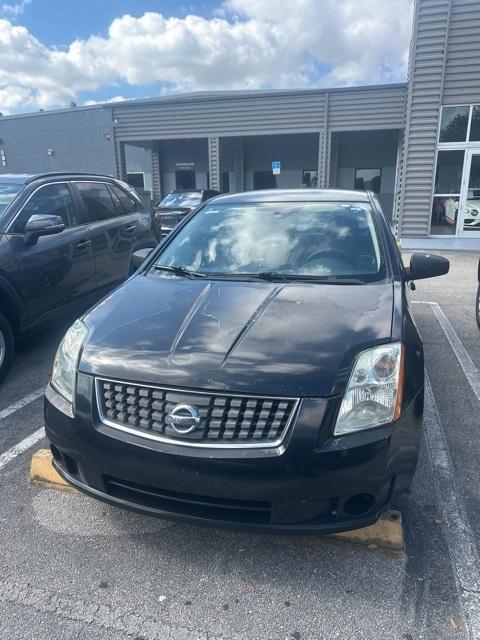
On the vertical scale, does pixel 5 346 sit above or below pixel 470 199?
below

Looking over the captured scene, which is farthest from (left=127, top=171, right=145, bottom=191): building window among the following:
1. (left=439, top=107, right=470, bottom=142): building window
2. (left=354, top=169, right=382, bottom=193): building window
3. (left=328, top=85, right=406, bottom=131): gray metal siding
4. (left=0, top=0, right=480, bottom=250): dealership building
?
(left=439, top=107, right=470, bottom=142): building window

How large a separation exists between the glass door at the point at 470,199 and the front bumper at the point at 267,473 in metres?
12.4

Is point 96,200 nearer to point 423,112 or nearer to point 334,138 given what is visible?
point 423,112

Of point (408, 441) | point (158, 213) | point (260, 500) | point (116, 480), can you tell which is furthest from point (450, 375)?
point (158, 213)

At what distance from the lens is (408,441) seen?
2.04 metres

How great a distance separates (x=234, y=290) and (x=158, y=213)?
10.7 metres

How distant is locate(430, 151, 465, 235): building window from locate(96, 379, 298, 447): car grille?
42.0 feet

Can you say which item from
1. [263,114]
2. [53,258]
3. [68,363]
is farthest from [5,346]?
[263,114]

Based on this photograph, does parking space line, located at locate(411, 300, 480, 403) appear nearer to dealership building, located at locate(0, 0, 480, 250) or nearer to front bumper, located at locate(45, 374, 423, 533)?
front bumper, located at locate(45, 374, 423, 533)

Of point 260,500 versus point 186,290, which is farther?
point 186,290

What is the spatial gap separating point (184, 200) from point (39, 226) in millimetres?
9966

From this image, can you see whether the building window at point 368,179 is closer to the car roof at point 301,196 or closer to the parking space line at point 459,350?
the parking space line at point 459,350

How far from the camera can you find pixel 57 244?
15.7ft

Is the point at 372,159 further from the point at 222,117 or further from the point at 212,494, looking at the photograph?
the point at 212,494
